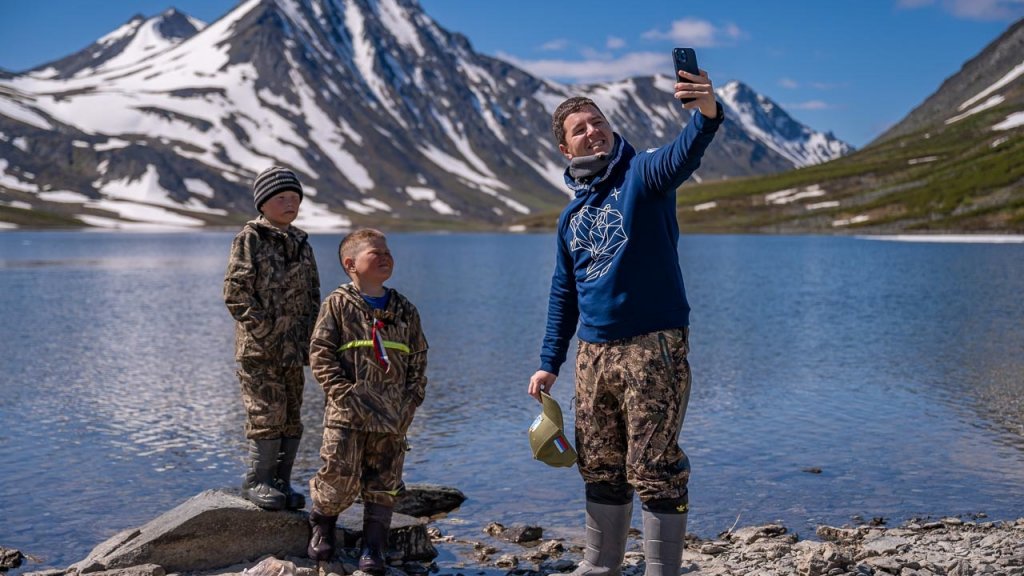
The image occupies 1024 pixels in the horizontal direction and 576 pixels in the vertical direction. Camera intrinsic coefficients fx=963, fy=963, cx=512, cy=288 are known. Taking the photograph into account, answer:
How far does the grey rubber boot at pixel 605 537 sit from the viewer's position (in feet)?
25.0

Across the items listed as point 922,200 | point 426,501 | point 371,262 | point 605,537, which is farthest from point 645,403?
point 922,200

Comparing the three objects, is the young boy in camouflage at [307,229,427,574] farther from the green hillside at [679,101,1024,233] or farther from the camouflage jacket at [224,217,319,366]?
the green hillside at [679,101,1024,233]

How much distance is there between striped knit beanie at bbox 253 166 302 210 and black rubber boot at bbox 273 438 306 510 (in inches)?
96.3

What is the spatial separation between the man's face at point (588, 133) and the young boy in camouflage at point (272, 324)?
3.63 metres

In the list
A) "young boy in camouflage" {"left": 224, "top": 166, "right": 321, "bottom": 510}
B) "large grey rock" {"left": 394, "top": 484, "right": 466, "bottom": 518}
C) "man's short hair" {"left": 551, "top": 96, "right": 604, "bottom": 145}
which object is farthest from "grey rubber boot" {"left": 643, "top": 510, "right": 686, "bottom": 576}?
"large grey rock" {"left": 394, "top": 484, "right": 466, "bottom": 518}

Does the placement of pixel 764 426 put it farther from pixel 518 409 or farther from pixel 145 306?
pixel 145 306

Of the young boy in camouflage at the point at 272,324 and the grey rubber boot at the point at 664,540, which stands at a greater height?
the young boy in camouflage at the point at 272,324

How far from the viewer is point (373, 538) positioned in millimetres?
9250

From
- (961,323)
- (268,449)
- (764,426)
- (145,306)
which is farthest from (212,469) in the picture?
(145,306)

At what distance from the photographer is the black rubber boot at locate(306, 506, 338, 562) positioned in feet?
30.4

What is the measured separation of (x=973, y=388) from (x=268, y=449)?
17.2m

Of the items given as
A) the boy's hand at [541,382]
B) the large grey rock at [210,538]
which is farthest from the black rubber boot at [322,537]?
the boy's hand at [541,382]

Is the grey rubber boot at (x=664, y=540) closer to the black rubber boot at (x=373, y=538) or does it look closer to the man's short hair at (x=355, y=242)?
the black rubber boot at (x=373, y=538)

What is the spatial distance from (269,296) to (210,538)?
2520mm
